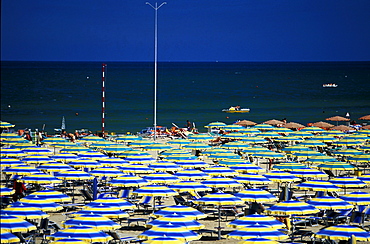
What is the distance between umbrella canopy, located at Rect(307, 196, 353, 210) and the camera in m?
17.8

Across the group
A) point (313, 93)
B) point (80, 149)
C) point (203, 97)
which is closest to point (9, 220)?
point (80, 149)

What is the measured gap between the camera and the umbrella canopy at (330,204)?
17.8 metres

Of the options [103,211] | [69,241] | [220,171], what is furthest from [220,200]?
Result: [69,241]

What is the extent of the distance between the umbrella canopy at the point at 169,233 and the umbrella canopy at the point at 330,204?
15.0 ft

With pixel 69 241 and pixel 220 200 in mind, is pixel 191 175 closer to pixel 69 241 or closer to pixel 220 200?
pixel 220 200

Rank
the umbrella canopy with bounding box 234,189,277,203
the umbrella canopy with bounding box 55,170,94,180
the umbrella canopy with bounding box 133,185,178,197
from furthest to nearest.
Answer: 1. the umbrella canopy with bounding box 55,170,94,180
2. the umbrella canopy with bounding box 133,185,178,197
3. the umbrella canopy with bounding box 234,189,277,203

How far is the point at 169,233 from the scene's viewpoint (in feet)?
46.5

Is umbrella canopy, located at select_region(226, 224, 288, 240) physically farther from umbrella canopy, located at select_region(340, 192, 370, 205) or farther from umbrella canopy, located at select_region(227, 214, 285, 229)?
umbrella canopy, located at select_region(340, 192, 370, 205)

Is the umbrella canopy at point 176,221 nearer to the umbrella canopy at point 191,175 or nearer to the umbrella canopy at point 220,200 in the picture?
the umbrella canopy at point 220,200

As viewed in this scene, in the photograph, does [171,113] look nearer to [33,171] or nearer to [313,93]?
[313,93]

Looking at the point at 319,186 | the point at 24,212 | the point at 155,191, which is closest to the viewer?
the point at 24,212

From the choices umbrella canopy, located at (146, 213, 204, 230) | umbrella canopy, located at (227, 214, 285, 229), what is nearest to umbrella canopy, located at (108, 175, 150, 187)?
umbrella canopy, located at (146, 213, 204, 230)

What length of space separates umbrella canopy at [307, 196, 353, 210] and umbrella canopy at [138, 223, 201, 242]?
15.0 ft

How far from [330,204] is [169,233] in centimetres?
543
